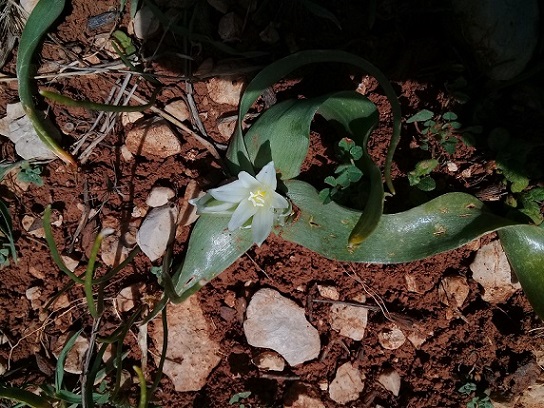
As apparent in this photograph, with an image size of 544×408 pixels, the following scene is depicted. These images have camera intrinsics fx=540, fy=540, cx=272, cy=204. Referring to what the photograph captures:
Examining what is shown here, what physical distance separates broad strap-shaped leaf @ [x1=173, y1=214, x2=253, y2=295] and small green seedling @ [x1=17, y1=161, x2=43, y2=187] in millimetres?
690

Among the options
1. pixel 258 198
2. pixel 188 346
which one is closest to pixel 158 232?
pixel 188 346

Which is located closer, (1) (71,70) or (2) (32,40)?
(2) (32,40)

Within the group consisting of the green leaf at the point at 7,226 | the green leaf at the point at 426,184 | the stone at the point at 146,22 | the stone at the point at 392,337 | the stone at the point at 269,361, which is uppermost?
the stone at the point at 146,22

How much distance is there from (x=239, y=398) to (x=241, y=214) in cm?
66

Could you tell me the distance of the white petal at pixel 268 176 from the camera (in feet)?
4.45

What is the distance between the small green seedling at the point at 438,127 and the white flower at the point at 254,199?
53 cm

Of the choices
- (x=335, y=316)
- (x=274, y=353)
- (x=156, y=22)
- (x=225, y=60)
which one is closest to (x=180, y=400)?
(x=274, y=353)

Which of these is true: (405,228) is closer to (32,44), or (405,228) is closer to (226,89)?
(226,89)

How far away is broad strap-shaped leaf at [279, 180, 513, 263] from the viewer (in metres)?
1.45

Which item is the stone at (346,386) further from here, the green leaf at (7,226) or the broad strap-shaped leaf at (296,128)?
the green leaf at (7,226)

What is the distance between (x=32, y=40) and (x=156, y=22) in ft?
1.29

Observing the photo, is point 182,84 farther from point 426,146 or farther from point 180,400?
point 180,400

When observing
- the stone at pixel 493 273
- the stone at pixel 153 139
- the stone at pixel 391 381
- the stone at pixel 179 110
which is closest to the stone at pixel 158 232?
the stone at pixel 153 139

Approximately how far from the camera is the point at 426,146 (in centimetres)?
165
